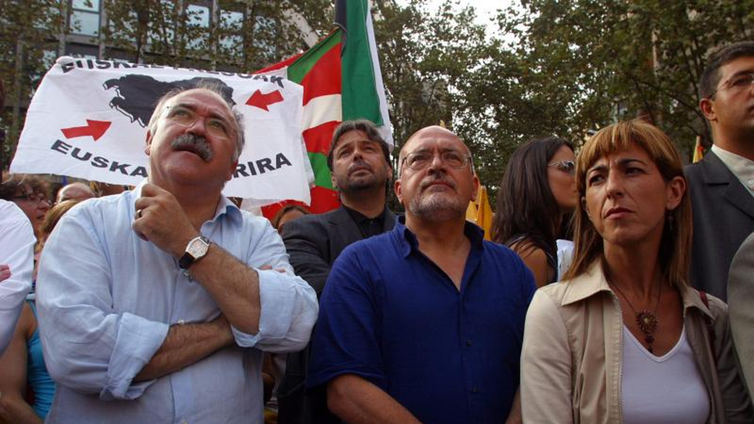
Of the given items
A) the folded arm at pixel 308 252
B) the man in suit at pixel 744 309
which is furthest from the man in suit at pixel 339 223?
the man in suit at pixel 744 309

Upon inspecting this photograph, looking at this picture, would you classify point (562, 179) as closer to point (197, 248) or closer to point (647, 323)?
point (647, 323)

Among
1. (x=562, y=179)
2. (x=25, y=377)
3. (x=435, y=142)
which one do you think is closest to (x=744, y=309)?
(x=435, y=142)

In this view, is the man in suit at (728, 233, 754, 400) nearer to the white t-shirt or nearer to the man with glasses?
the white t-shirt

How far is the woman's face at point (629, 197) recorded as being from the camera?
2438 mm

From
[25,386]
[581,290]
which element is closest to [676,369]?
[581,290]

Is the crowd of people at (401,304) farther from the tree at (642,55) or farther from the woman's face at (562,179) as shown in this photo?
the tree at (642,55)

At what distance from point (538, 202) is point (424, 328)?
1.29m

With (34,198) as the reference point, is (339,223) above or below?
below

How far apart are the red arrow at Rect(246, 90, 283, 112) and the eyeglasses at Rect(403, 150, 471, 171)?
2.60 metres

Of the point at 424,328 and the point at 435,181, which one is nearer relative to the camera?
the point at 424,328

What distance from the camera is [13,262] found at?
8.31 ft

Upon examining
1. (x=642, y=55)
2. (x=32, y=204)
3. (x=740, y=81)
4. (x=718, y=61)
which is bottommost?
(x=32, y=204)

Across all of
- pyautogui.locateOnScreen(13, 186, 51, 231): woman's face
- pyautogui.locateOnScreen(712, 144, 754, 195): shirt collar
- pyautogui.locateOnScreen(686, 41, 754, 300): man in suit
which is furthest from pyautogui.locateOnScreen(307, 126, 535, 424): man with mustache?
pyautogui.locateOnScreen(13, 186, 51, 231): woman's face

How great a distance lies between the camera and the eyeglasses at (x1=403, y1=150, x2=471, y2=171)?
3010 mm
